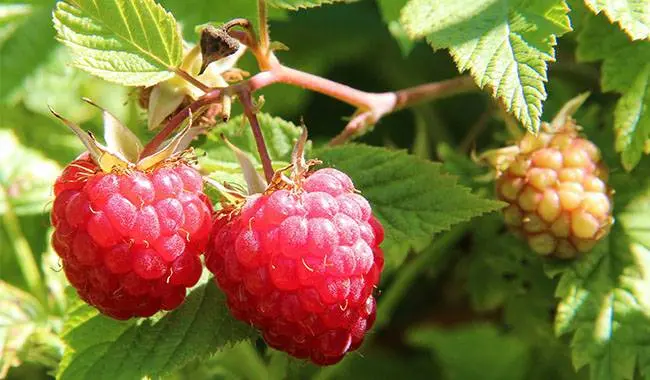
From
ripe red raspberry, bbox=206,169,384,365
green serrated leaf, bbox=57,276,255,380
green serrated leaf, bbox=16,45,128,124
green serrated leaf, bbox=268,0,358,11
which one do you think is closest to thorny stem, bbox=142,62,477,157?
green serrated leaf, bbox=268,0,358,11

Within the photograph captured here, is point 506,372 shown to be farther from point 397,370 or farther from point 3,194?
point 3,194

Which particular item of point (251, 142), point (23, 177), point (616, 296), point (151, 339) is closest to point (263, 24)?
point (251, 142)

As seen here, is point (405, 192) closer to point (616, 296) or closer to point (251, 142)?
point (251, 142)

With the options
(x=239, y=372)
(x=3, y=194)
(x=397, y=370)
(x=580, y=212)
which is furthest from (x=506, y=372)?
(x=3, y=194)

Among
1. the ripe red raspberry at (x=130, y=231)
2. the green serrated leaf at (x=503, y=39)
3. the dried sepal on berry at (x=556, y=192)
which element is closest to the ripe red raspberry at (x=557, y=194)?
the dried sepal on berry at (x=556, y=192)

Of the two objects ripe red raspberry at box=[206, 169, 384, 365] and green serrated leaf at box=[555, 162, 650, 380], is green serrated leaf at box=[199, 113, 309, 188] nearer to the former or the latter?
ripe red raspberry at box=[206, 169, 384, 365]

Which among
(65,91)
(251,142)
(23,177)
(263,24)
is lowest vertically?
(23,177)
